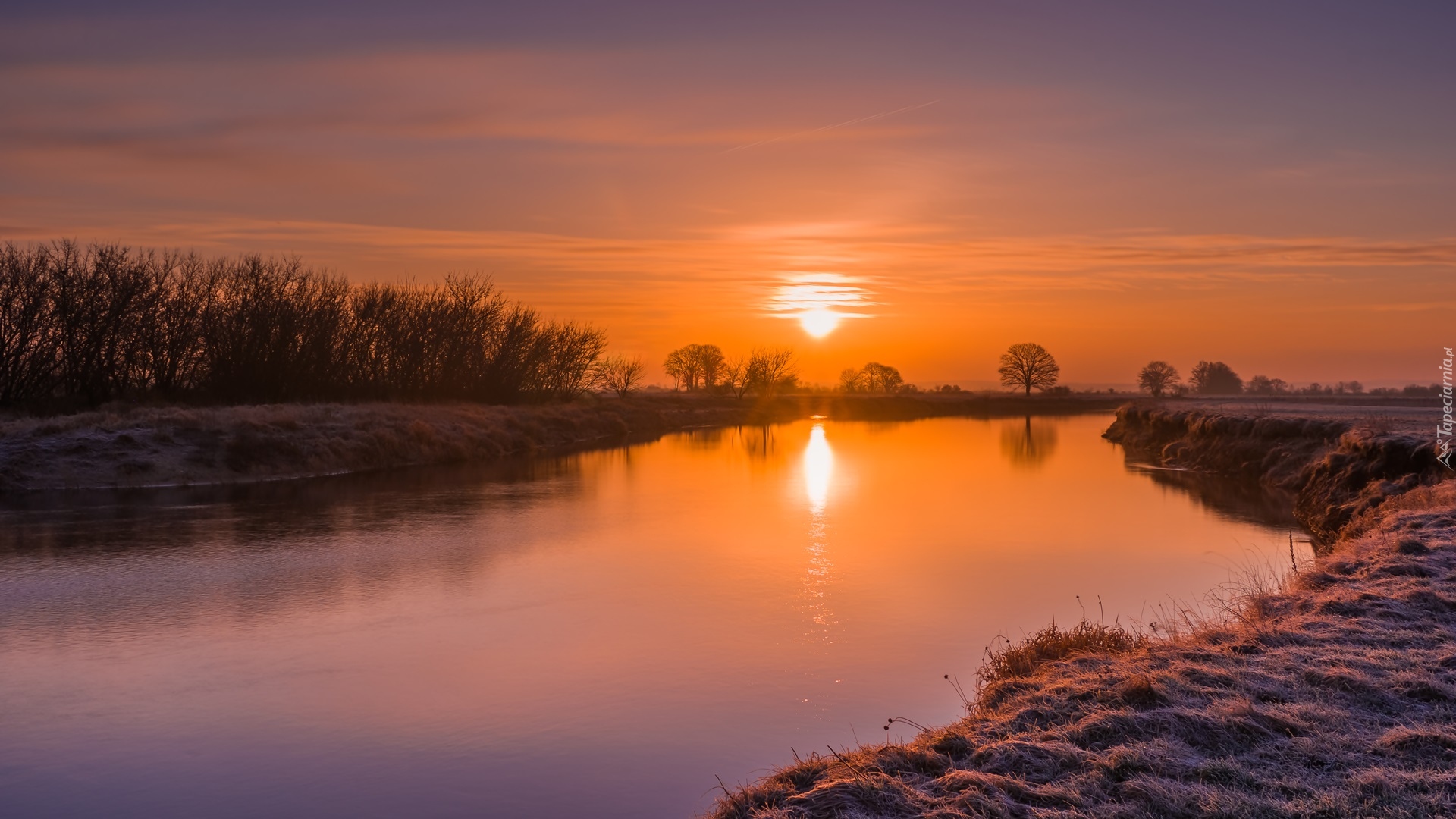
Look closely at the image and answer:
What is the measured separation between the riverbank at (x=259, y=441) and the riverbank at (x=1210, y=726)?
2405cm

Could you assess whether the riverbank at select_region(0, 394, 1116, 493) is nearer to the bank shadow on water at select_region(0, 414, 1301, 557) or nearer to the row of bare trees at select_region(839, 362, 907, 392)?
the bank shadow on water at select_region(0, 414, 1301, 557)

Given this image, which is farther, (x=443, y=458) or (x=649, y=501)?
(x=443, y=458)

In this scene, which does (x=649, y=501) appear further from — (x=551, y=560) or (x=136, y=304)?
(x=136, y=304)

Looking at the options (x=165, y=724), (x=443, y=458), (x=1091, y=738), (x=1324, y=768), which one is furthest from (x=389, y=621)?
(x=443, y=458)

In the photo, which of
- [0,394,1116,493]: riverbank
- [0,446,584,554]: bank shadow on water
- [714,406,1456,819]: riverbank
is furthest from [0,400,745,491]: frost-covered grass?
[714,406,1456,819]: riverbank

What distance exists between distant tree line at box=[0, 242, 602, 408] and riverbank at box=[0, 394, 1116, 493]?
250 inches

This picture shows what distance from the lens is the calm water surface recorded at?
7.61 meters

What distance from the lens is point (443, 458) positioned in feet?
118

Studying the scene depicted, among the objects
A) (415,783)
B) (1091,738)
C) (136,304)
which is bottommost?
(415,783)

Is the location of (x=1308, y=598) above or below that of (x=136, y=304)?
below

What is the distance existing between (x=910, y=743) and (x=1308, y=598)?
200 inches

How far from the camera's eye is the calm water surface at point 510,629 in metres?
7.61

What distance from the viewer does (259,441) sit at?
29109mm

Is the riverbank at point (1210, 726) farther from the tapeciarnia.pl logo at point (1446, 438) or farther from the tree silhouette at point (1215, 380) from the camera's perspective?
the tree silhouette at point (1215, 380)
